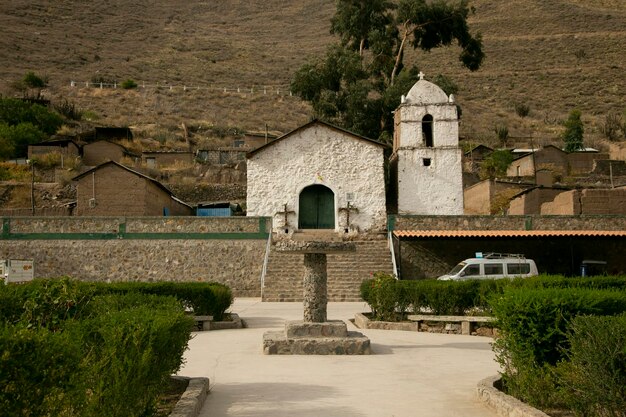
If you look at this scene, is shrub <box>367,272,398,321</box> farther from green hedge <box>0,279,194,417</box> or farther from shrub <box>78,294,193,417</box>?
shrub <box>78,294,193,417</box>

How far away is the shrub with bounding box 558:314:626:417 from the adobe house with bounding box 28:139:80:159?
43.2 metres

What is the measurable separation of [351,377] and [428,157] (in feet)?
79.0

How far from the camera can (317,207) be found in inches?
1200

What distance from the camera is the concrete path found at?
7.53 metres

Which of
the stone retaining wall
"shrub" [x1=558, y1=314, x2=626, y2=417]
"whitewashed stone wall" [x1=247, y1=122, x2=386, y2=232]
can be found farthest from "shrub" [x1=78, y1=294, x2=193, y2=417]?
"whitewashed stone wall" [x1=247, y1=122, x2=386, y2=232]

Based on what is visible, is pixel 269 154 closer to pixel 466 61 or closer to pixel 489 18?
pixel 466 61

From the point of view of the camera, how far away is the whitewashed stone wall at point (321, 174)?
3006 centimetres

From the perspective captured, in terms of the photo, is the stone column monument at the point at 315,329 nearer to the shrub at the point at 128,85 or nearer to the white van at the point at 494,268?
the white van at the point at 494,268

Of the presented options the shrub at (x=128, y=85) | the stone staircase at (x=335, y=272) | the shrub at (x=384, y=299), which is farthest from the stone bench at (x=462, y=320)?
the shrub at (x=128, y=85)

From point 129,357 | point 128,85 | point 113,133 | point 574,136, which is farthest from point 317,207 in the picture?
point 128,85

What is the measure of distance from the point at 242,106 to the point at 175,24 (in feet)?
177

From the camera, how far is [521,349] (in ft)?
24.7

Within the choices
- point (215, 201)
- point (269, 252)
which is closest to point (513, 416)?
point (269, 252)

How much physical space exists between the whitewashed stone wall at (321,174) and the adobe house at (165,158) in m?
19.3
